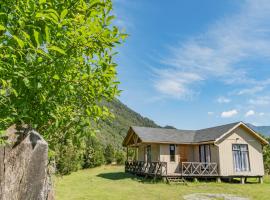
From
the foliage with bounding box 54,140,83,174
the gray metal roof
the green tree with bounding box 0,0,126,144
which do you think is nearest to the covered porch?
the gray metal roof

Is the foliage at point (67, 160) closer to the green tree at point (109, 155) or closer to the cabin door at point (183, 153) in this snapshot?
the cabin door at point (183, 153)

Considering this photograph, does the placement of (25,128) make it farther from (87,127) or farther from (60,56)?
(87,127)

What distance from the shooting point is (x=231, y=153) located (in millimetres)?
24719

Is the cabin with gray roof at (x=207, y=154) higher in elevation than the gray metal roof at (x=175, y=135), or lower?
lower

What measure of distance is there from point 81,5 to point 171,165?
2356 cm

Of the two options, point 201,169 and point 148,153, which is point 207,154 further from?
point 148,153

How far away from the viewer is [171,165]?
83.5 feet

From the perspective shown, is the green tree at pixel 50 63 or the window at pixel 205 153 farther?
the window at pixel 205 153

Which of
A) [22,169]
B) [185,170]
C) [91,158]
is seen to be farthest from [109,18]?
[91,158]

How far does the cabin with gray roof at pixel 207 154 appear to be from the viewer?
24094 mm

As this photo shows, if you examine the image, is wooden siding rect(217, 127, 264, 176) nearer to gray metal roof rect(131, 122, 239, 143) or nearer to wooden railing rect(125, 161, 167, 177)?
gray metal roof rect(131, 122, 239, 143)

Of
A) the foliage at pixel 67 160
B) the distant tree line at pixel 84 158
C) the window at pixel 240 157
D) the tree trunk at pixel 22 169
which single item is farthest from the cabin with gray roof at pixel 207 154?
the tree trunk at pixel 22 169

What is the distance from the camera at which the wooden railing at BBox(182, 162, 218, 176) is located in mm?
23844

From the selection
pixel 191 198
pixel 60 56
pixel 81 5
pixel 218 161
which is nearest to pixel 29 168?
pixel 60 56
